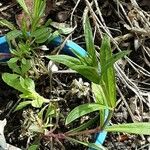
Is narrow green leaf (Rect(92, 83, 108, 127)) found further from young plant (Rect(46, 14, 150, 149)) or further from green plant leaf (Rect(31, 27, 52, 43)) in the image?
green plant leaf (Rect(31, 27, 52, 43))

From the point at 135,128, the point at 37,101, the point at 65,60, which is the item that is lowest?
the point at 135,128

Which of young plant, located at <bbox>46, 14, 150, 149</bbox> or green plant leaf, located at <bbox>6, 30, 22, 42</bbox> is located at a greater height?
green plant leaf, located at <bbox>6, 30, 22, 42</bbox>

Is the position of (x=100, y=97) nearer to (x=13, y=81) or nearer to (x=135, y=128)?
(x=135, y=128)

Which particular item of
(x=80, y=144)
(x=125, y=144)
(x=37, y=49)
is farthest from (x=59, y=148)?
(x=37, y=49)

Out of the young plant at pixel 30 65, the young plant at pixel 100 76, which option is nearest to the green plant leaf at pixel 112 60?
the young plant at pixel 100 76

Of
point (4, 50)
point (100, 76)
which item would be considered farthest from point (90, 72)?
point (4, 50)

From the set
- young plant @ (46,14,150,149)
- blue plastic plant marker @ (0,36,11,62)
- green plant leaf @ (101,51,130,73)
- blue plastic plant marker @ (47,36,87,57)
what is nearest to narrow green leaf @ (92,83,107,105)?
young plant @ (46,14,150,149)

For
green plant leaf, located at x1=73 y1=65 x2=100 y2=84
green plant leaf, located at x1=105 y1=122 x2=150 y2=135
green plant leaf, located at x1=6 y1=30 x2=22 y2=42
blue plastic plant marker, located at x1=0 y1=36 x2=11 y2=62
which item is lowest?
green plant leaf, located at x1=105 y1=122 x2=150 y2=135
